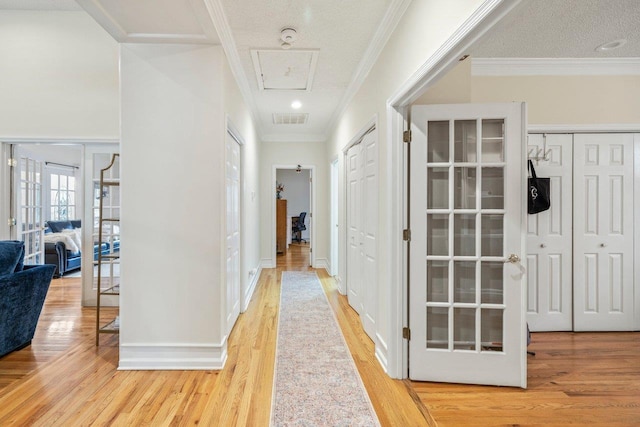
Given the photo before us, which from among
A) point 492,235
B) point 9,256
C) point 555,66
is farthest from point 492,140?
point 9,256

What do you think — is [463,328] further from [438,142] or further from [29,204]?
[29,204]

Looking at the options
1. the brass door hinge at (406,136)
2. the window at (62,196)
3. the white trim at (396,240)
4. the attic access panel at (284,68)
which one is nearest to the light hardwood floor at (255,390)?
the white trim at (396,240)

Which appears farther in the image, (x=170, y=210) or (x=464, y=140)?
(x=170, y=210)

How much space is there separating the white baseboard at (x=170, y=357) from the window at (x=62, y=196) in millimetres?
6621

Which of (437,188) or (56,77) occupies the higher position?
(56,77)

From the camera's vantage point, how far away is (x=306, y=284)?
5.03 m

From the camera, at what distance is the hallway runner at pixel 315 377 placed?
1.88 m

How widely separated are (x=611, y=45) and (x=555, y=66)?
15.9 inches

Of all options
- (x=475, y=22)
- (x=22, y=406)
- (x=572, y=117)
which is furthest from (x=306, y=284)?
(x=475, y=22)

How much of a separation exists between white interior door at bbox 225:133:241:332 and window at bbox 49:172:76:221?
20.3 feet

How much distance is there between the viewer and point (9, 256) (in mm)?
2670

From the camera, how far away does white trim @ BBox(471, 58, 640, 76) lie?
120 inches

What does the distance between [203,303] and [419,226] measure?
1.77 m

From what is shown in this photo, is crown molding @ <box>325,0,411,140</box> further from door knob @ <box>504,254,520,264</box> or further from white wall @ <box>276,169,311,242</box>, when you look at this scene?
white wall @ <box>276,169,311,242</box>
